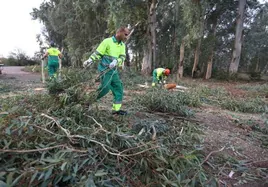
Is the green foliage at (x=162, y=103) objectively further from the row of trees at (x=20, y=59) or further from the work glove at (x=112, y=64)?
the row of trees at (x=20, y=59)

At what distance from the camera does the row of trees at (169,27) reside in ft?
38.2

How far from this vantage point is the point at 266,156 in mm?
2695

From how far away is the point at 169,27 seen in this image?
56.3 ft

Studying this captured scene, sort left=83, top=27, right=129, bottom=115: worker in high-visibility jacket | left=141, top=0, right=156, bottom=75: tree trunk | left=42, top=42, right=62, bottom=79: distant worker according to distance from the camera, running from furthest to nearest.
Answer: left=141, top=0, right=156, bottom=75: tree trunk → left=42, top=42, right=62, bottom=79: distant worker → left=83, top=27, right=129, bottom=115: worker in high-visibility jacket

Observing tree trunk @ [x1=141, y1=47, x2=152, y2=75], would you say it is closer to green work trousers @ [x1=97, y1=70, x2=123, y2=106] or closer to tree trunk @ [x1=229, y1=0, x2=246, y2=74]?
tree trunk @ [x1=229, y1=0, x2=246, y2=74]

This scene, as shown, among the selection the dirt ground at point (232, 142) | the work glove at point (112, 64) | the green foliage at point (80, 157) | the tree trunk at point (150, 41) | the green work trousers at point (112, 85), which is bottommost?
the dirt ground at point (232, 142)

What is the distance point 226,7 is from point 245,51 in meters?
7.09

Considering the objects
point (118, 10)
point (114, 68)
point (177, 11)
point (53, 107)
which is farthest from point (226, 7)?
point (53, 107)

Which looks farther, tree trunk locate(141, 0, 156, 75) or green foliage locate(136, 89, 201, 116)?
tree trunk locate(141, 0, 156, 75)

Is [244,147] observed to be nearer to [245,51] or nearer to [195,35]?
[195,35]

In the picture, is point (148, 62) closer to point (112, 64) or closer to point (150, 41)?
point (150, 41)

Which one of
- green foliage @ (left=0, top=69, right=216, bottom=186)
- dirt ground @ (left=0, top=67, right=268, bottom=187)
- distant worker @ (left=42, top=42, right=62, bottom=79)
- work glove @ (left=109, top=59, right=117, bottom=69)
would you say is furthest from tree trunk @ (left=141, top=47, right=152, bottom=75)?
green foliage @ (left=0, top=69, right=216, bottom=186)

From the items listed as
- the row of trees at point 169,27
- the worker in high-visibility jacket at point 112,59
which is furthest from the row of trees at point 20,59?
the worker in high-visibility jacket at point 112,59

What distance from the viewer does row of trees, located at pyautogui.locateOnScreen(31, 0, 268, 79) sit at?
1165 centimetres
